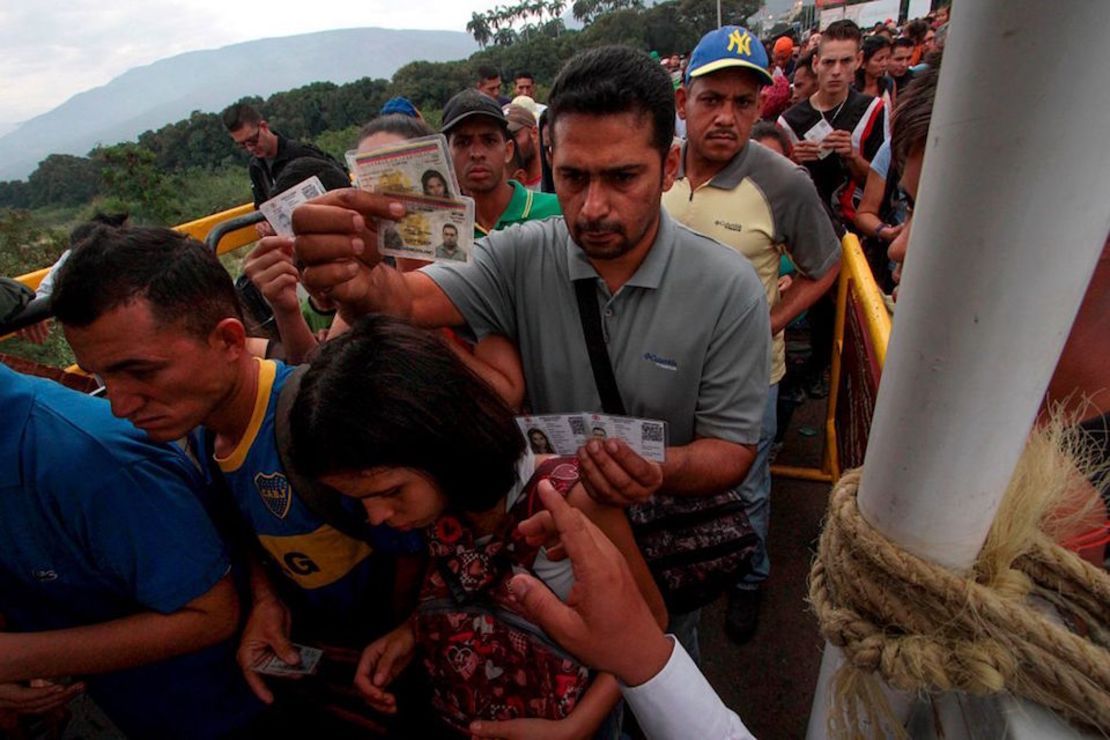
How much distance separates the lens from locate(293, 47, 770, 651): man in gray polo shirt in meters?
1.60

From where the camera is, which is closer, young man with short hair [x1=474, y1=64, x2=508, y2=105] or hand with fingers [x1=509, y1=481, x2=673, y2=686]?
hand with fingers [x1=509, y1=481, x2=673, y2=686]

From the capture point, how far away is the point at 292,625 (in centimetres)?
180

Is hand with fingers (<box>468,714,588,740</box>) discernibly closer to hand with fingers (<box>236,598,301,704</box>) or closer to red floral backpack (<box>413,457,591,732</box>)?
red floral backpack (<box>413,457,591,732</box>)

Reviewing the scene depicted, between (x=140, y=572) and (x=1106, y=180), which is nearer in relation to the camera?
(x=1106, y=180)

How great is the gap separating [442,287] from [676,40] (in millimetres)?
58734

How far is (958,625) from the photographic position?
63cm

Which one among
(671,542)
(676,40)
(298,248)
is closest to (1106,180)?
(671,542)

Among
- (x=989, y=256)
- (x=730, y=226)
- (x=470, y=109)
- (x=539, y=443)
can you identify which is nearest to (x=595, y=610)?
(x=539, y=443)

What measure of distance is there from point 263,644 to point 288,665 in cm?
10

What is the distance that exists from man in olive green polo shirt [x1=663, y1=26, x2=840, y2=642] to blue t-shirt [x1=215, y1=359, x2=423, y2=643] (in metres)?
1.53

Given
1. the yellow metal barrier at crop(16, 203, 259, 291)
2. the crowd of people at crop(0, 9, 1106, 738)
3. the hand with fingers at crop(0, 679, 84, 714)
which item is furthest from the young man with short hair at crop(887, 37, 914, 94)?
the hand with fingers at crop(0, 679, 84, 714)

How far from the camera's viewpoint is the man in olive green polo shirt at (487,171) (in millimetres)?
2805

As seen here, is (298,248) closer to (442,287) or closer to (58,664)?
(442,287)

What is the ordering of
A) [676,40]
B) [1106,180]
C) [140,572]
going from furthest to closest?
1. [676,40]
2. [140,572]
3. [1106,180]
